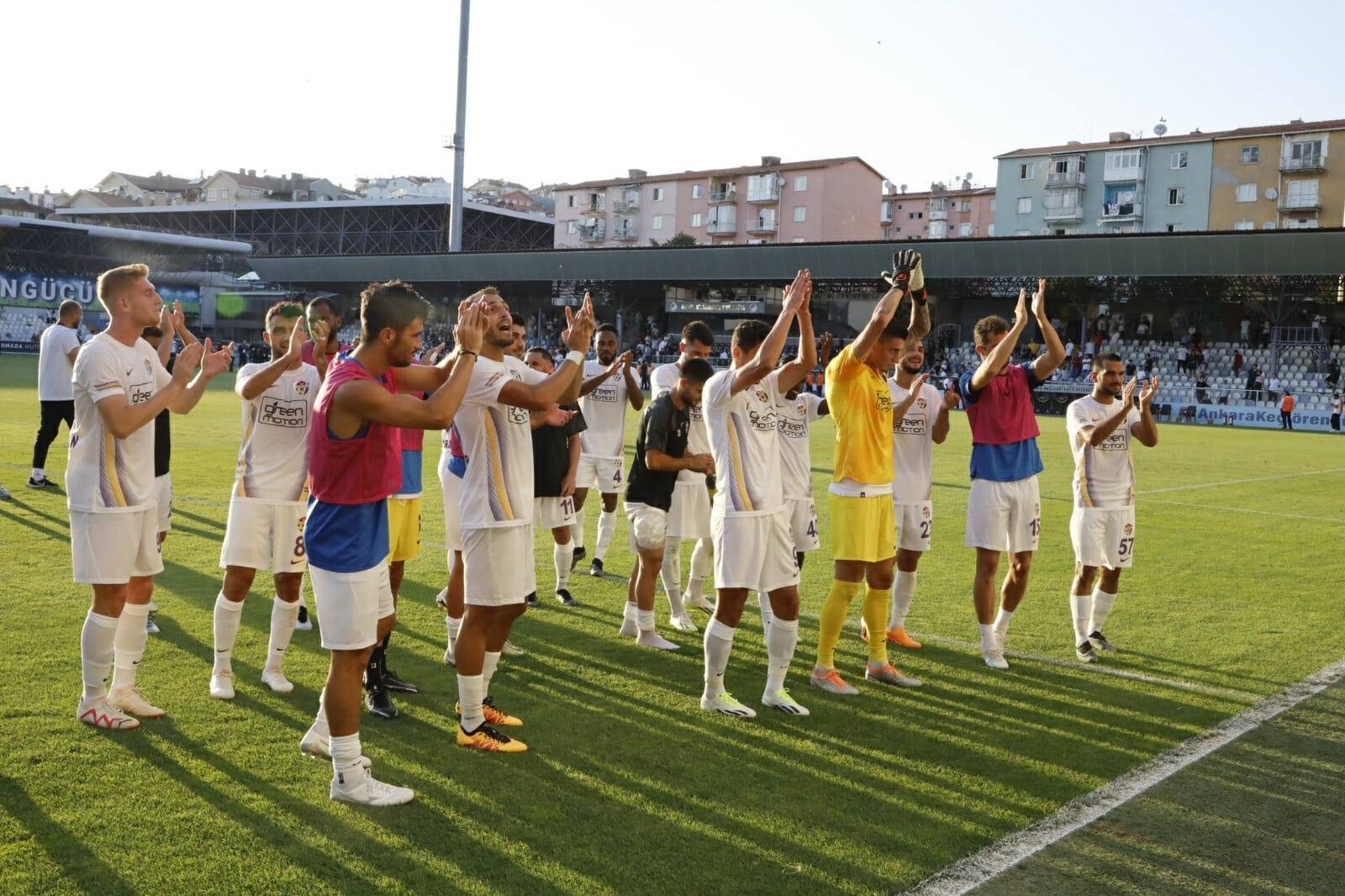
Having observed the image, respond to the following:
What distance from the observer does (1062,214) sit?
246ft

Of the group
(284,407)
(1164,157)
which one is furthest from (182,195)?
(284,407)

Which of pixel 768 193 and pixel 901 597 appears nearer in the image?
pixel 901 597

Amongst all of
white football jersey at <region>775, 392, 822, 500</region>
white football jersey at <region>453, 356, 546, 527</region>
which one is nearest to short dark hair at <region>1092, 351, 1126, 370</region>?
white football jersey at <region>775, 392, 822, 500</region>

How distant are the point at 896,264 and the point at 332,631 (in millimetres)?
3457

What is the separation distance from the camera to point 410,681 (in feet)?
21.1

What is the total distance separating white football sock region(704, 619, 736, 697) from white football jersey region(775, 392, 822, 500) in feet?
3.88

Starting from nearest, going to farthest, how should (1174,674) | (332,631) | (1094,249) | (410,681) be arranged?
(332,631) → (410,681) → (1174,674) → (1094,249)

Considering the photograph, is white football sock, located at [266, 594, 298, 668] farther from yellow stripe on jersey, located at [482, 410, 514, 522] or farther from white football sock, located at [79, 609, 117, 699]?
yellow stripe on jersey, located at [482, 410, 514, 522]

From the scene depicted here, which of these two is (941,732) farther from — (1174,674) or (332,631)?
(332,631)

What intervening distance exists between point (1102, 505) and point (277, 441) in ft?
18.2

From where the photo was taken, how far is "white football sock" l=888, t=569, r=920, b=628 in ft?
25.9

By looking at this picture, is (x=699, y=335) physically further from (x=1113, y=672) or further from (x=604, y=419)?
(x=1113, y=672)

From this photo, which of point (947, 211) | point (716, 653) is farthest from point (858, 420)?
point (947, 211)

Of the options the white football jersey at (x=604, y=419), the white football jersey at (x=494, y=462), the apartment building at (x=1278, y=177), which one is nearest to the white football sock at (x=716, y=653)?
the white football jersey at (x=494, y=462)
